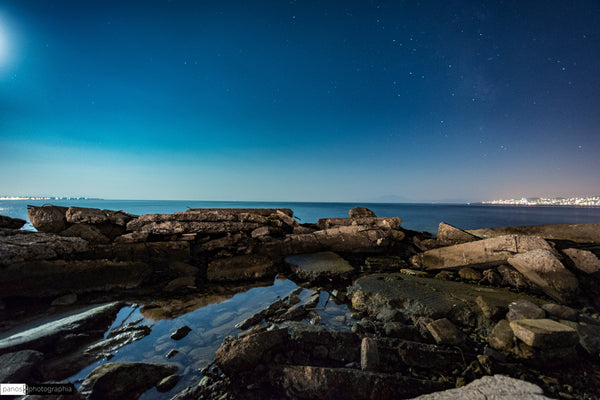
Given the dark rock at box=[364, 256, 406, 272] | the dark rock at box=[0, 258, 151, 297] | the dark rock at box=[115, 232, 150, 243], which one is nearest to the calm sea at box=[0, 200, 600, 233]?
the dark rock at box=[364, 256, 406, 272]

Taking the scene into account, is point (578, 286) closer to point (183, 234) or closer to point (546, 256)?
point (546, 256)

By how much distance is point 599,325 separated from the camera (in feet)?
9.41

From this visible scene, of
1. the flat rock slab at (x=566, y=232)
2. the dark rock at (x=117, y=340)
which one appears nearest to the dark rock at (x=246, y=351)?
the dark rock at (x=117, y=340)

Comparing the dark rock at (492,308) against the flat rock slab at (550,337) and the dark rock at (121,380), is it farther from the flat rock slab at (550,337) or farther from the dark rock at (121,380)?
the dark rock at (121,380)

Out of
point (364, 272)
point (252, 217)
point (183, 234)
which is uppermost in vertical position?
point (252, 217)

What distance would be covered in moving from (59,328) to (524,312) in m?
6.17

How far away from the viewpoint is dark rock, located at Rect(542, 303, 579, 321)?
9.78 ft

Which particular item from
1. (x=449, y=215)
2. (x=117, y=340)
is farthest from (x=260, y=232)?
(x=449, y=215)

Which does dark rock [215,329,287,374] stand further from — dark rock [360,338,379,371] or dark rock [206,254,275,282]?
dark rock [206,254,275,282]

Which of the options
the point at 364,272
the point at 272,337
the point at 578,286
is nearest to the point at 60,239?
the point at 272,337

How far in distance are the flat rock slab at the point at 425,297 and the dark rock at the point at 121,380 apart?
293cm

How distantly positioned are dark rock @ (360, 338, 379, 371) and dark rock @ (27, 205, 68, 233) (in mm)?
7186

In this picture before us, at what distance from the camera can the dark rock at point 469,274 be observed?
475 cm

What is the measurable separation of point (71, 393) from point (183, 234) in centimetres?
428
